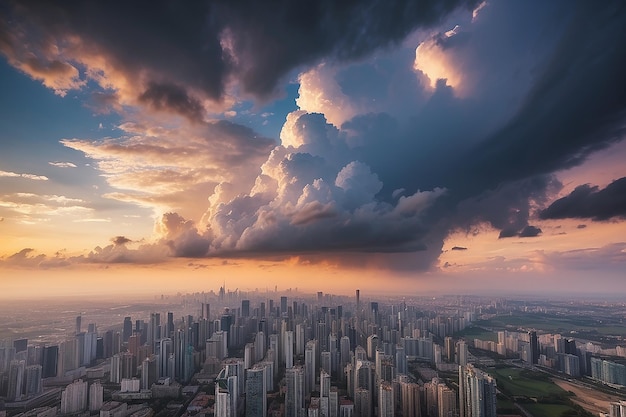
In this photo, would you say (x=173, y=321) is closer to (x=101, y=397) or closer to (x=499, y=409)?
(x=101, y=397)

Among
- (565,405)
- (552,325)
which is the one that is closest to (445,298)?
(552,325)

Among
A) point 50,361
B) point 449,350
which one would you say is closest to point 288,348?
point 449,350

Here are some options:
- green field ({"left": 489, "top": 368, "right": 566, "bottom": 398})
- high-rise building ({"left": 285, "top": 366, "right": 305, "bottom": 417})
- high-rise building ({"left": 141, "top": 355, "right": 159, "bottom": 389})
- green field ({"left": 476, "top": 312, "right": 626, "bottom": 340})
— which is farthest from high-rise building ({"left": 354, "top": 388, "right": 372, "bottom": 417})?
green field ({"left": 476, "top": 312, "right": 626, "bottom": 340})

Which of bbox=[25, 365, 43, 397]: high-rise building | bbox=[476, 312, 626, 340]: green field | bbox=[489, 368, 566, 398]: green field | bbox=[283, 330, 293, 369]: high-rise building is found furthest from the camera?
bbox=[283, 330, 293, 369]: high-rise building

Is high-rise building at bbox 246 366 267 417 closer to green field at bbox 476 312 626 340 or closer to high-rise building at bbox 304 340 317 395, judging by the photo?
high-rise building at bbox 304 340 317 395

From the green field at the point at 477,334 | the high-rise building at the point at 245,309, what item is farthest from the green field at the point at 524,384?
the high-rise building at the point at 245,309

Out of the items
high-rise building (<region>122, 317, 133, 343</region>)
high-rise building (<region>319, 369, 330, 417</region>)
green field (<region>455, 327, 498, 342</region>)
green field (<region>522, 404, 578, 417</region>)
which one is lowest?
green field (<region>522, 404, 578, 417</region>)

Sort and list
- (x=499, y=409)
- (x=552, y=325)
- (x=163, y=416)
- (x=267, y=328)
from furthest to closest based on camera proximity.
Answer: (x=267, y=328)
(x=552, y=325)
(x=163, y=416)
(x=499, y=409)
